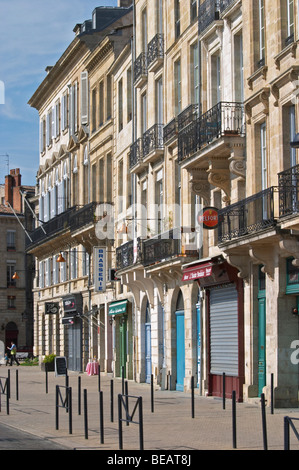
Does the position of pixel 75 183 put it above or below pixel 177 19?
below

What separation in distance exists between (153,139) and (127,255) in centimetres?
488

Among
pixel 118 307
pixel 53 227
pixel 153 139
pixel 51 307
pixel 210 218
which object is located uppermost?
pixel 153 139

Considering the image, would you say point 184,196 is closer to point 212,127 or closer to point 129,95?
point 212,127

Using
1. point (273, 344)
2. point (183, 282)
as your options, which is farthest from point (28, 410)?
point (183, 282)

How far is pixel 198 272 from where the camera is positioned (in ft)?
92.3

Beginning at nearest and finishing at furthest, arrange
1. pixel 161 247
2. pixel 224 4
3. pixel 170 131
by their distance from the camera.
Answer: pixel 224 4
pixel 161 247
pixel 170 131

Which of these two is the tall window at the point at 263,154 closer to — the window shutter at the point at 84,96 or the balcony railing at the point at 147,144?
the balcony railing at the point at 147,144

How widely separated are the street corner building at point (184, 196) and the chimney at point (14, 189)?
39.8 meters

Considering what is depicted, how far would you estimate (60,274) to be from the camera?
55.7 meters

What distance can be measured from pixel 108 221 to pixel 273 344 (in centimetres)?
2142

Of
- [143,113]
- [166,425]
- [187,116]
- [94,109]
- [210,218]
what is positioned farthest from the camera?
[94,109]

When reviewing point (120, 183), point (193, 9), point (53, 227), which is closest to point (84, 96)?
point (120, 183)

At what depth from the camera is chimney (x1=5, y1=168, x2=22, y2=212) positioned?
93938 mm
